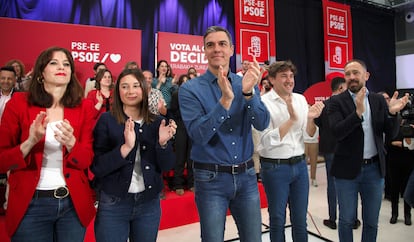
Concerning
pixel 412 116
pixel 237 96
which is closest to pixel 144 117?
pixel 237 96

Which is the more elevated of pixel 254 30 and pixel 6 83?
pixel 254 30

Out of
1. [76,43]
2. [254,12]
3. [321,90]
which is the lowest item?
[321,90]

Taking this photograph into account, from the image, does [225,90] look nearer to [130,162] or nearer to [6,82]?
[130,162]

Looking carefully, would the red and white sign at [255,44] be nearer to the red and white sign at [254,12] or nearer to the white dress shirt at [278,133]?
the red and white sign at [254,12]

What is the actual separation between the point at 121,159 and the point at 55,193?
1.10ft

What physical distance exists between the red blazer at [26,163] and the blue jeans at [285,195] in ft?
3.93

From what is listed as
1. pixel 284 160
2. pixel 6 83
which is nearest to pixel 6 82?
pixel 6 83

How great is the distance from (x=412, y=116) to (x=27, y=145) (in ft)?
8.74

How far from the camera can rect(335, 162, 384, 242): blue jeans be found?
215 cm

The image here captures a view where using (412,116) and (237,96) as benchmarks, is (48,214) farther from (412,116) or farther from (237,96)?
(412,116)

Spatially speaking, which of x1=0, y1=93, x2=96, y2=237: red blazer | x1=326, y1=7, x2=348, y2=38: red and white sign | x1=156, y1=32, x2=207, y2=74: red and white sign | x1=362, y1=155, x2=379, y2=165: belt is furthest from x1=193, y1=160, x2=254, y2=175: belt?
x1=326, y1=7, x2=348, y2=38: red and white sign

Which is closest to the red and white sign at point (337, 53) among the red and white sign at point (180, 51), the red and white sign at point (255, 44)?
the red and white sign at point (255, 44)

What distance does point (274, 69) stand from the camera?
7.53ft

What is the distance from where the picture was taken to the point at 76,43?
175 inches
